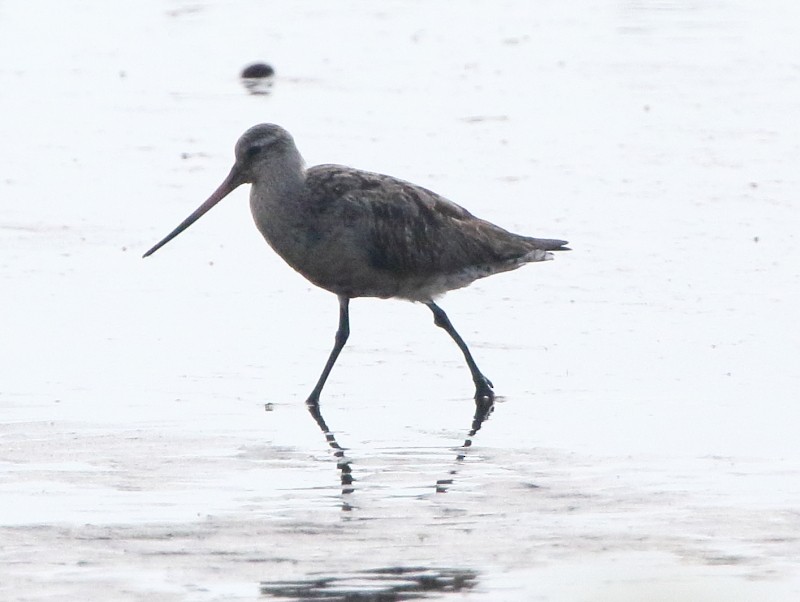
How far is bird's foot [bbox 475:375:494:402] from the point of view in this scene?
9.55 m

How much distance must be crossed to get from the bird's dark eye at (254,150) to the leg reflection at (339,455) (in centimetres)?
145

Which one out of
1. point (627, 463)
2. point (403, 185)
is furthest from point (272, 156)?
point (627, 463)

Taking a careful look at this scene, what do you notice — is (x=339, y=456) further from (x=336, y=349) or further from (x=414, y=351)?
(x=414, y=351)

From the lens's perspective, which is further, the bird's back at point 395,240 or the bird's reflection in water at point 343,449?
the bird's back at point 395,240

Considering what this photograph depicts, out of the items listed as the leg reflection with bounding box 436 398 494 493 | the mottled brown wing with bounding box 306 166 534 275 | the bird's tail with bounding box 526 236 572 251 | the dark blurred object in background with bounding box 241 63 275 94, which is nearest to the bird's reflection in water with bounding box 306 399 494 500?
the leg reflection with bounding box 436 398 494 493

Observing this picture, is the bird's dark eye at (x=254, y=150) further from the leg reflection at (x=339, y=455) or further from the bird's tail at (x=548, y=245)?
the bird's tail at (x=548, y=245)

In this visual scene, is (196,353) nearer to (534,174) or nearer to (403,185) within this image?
(403,185)

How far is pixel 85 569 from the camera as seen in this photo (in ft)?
21.7

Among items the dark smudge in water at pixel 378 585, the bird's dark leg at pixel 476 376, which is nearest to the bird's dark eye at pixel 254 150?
the bird's dark leg at pixel 476 376

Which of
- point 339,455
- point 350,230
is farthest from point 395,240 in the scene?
point 339,455

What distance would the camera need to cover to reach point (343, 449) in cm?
855

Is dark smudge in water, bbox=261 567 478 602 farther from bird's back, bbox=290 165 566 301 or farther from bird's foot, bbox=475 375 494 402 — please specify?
bird's back, bbox=290 165 566 301

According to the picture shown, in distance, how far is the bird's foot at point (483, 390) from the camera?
9.55 m

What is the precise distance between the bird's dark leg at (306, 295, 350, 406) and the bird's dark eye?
90cm
